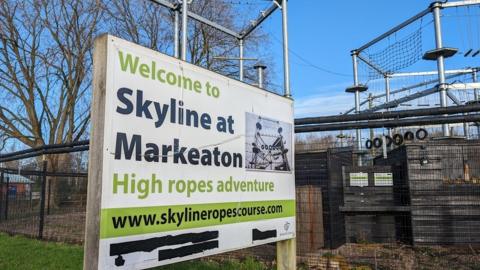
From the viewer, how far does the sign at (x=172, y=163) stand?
2.29 m

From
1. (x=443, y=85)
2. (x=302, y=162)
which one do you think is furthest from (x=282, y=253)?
(x=443, y=85)

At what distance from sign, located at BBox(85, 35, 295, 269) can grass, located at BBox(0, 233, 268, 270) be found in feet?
9.14

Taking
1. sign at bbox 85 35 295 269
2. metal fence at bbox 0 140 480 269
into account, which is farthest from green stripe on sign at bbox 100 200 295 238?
metal fence at bbox 0 140 480 269

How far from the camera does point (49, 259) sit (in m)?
7.24

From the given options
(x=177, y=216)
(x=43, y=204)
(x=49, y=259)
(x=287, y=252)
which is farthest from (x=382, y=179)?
(x=43, y=204)

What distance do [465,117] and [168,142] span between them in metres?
3.18

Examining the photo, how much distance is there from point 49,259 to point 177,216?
5.67 m

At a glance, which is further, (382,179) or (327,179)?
(382,179)

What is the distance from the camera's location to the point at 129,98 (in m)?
2.42

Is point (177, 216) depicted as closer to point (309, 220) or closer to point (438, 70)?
point (309, 220)

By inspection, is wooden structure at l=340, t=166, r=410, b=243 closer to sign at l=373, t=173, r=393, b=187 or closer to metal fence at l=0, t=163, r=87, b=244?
sign at l=373, t=173, r=393, b=187

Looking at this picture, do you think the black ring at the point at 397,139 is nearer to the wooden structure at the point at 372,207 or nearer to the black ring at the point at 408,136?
the black ring at the point at 408,136

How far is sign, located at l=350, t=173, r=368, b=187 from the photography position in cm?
984

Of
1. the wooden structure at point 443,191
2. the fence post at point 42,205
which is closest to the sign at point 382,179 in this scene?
the wooden structure at point 443,191
